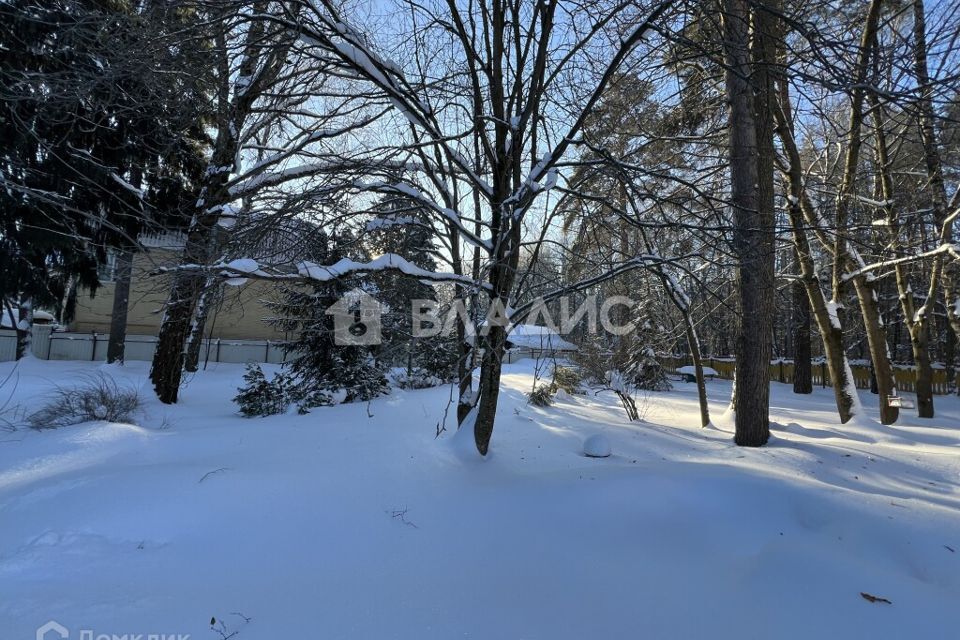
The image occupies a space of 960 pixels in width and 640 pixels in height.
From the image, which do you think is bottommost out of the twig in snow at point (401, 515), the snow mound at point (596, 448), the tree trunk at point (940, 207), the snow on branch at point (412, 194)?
the twig in snow at point (401, 515)

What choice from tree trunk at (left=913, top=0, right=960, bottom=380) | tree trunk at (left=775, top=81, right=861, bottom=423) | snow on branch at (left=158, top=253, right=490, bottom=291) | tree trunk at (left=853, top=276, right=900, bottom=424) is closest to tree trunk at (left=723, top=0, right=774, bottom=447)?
tree trunk at (left=775, top=81, right=861, bottom=423)

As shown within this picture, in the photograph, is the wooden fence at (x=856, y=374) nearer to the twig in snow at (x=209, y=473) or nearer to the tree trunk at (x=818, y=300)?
the tree trunk at (x=818, y=300)

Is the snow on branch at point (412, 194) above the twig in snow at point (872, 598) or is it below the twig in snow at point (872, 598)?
above

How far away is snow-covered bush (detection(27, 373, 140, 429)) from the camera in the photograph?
219 inches

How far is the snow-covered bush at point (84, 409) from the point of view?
5571 mm

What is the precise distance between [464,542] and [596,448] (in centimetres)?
234

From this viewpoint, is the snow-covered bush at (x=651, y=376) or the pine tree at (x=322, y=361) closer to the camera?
the pine tree at (x=322, y=361)

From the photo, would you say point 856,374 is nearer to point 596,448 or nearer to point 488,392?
point 596,448

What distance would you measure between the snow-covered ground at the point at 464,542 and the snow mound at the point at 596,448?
8.8 inches

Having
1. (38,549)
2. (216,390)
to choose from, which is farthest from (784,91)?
(216,390)

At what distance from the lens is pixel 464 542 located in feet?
9.18

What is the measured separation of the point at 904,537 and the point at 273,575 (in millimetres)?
3700

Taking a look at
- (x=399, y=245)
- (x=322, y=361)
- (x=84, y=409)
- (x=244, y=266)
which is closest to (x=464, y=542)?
(x=244, y=266)

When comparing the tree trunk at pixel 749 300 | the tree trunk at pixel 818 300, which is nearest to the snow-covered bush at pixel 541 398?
the tree trunk at pixel 749 300
